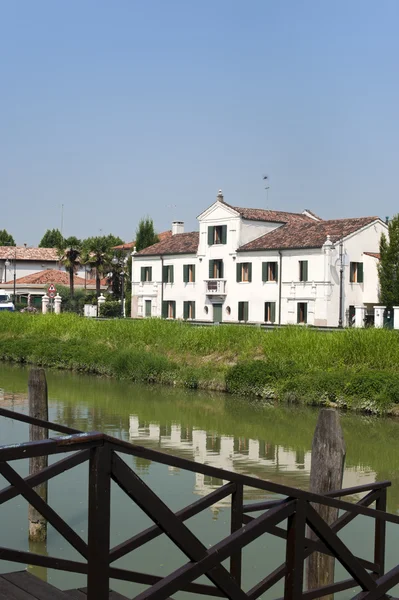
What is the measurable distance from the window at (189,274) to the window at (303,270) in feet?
31.1

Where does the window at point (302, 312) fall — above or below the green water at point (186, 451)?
above

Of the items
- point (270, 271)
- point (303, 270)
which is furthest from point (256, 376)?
point (270, 271)

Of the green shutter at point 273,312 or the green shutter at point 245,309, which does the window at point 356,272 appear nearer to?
the green shutter at point 273,312

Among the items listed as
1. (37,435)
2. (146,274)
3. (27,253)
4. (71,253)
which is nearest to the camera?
(37,435)

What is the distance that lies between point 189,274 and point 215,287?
3.14m

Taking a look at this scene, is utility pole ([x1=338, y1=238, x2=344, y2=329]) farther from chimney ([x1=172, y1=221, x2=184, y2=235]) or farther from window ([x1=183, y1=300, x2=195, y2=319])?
chimney ([x1=172, y1=221, x2=184, y2=235])

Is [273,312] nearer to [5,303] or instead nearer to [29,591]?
[5,303]

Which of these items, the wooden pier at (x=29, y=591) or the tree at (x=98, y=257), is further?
the tree at (x=98, y=257)

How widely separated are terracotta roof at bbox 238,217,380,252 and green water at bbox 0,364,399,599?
2058 cm

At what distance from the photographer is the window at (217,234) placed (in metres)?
52.1

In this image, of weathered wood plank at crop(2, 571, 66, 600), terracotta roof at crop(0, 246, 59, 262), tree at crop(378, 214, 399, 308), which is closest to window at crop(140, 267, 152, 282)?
tree at crop(378, 214, 399, 308)

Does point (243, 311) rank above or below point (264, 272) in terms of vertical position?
below

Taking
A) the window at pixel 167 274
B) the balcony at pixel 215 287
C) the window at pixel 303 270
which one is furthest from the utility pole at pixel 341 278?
the window at pixel 167 274

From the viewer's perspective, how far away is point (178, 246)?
56406 millimetres
